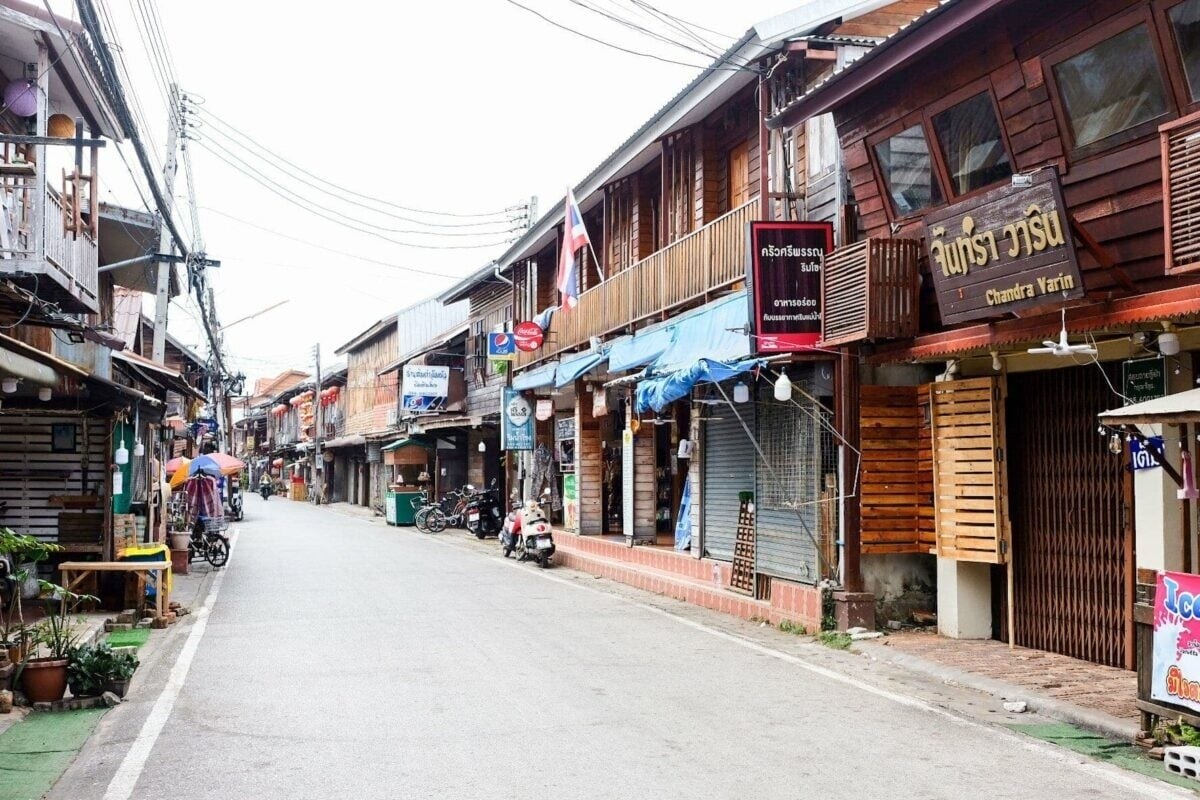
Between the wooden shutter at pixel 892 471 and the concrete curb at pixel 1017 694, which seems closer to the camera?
the concrete curb at pixel 1017 694

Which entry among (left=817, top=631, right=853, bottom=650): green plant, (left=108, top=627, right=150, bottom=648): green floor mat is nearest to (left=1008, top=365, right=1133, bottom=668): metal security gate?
(left=817, top=631, right=853, bottom=650): green plant

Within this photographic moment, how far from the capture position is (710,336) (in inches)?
588

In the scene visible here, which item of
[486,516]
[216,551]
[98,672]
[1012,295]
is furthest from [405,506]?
[1012,295]

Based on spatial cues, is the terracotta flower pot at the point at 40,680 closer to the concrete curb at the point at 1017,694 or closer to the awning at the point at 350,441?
the concrete curb at the point at 1017,694

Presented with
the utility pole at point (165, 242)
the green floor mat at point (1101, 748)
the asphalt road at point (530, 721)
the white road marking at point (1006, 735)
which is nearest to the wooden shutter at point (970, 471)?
the asphalt road at point (530, 721)

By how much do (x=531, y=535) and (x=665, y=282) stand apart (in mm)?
6682

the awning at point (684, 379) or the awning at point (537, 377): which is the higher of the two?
the awning at point (537, 377)

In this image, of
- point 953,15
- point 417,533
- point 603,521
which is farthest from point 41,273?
point 417,533

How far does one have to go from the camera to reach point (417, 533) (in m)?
32.5

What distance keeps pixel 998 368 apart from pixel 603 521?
12.9 metres

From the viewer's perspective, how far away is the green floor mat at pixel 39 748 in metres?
6.34

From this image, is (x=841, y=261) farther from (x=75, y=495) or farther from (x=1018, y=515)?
(x=75, y=495)

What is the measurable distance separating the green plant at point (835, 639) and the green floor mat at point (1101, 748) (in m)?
3.52

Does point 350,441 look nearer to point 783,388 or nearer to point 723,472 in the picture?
point 723,472
